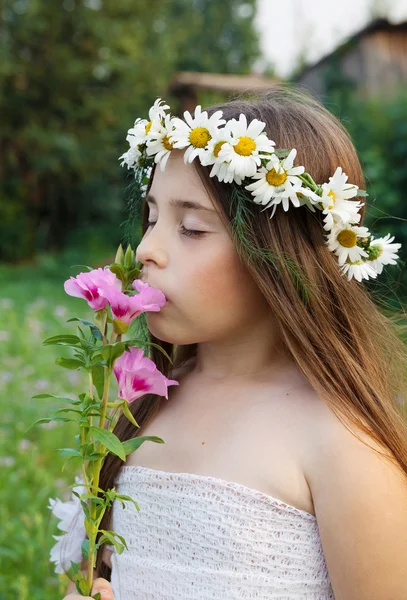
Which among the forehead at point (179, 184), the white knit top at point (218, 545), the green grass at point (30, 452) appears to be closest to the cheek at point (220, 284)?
the forehead at point (179, 184)

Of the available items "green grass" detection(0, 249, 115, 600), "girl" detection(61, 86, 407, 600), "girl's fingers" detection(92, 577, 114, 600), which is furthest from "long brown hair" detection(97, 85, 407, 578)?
"green grass" detection(0, 249, 115, 600)

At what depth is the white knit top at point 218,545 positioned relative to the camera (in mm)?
1251

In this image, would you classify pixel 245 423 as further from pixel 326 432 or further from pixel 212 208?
pixel 212 208

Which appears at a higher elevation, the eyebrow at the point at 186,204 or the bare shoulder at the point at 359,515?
the eyebrow at the point at 186,204

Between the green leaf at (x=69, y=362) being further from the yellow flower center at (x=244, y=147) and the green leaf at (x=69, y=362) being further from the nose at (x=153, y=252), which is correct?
the yellow flower center at (x=244, y=147)

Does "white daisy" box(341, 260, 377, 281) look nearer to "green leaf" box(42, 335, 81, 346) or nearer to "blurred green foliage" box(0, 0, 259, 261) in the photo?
"green leaf" box(42, 335, 81, 346)

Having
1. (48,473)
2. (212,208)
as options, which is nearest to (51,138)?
(48,473)

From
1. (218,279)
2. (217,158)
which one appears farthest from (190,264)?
(217,158)

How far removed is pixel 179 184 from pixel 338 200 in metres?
0.28

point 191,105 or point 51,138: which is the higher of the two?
point 191,105

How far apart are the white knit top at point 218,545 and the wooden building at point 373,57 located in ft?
31.6

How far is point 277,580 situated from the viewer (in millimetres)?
1264

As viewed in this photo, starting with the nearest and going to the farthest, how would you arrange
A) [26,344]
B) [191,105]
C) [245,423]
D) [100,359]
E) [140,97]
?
[100,359] < [245,423] < [26,344] < [140,97] < [191,105]

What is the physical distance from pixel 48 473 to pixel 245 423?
1839 millimetres
